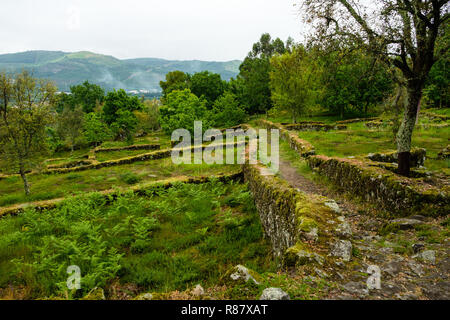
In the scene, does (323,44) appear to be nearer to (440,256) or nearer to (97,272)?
(440,256)

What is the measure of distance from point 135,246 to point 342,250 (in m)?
5.82

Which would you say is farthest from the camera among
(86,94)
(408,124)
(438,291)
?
(86,94)

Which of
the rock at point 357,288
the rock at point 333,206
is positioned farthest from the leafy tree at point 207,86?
the rock at point 357,288

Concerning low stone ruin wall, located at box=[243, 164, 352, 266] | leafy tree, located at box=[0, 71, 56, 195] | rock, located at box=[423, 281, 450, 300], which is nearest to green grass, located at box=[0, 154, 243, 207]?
leafy tree, located at box=[0, 71, 56, 195]

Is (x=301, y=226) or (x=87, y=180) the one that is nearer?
(x=301, y=226)

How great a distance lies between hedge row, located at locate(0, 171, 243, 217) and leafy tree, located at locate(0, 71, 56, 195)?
15.4ft

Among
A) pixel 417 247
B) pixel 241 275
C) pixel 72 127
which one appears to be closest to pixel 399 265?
pixel 417 247

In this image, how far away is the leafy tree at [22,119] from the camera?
14.3 m

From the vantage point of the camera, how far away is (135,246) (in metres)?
7.10

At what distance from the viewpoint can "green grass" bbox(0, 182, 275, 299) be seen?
221 inches

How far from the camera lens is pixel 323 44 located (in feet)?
31.0

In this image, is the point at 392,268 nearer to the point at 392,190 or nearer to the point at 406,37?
the point at 392,190

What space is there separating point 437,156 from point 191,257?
49.8ft

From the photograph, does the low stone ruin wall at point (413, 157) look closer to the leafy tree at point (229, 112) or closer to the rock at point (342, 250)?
the rock at point (342, 250)
